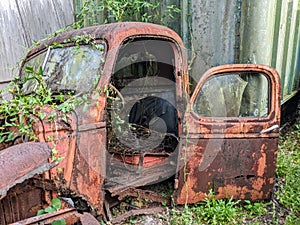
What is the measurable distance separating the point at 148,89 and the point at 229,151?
1.43m

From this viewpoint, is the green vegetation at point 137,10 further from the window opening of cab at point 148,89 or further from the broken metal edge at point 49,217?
the broken metal edge at point 49,217

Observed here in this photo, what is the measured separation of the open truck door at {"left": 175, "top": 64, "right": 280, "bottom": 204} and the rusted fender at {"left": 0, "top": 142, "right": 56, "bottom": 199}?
1276mm

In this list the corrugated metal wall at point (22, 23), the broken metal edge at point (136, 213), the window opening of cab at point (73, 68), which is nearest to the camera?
the window opening of cab at point (73, 68)

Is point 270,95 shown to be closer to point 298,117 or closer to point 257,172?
point 257,172

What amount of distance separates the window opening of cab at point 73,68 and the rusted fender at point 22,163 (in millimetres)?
604

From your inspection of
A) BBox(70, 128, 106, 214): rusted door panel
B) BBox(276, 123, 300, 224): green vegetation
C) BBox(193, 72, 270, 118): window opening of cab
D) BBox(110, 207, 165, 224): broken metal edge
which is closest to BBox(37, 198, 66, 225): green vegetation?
BBox(70, 128, 106, 214): rusted door panel

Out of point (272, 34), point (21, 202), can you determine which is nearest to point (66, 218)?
point (21, 202)

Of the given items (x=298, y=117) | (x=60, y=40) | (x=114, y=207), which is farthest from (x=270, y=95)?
(x=298, y=117)

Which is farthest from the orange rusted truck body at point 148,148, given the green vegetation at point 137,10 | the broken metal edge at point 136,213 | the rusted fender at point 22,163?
the green vegetation at point 137,10

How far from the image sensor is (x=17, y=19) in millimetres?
3842

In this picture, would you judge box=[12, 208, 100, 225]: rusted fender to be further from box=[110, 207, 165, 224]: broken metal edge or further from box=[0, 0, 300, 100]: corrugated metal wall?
box=[0, 0, 300, 100]: corrugated metal wall

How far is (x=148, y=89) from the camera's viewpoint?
138 inches

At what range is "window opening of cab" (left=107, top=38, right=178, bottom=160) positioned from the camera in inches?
119

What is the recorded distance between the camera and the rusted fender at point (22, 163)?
54.1 inches
